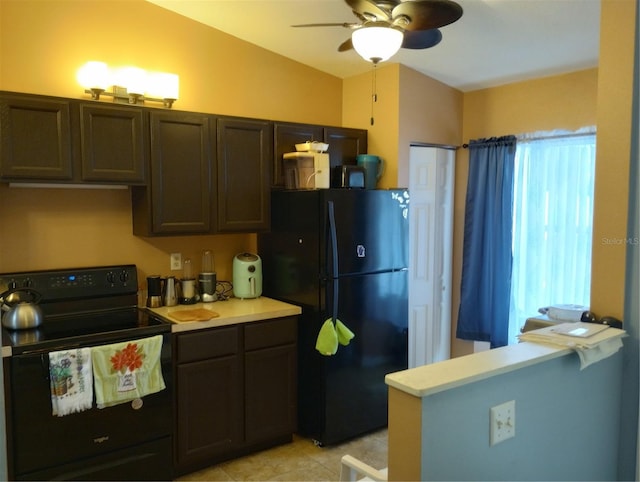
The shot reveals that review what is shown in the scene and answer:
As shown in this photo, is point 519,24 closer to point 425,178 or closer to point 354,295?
point 425,178

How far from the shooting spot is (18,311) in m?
2.62

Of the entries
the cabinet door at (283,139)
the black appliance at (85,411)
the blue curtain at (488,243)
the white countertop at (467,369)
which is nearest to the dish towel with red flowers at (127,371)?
the black appliance at (85,411)

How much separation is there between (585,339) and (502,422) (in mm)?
461

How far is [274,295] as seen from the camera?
359 cm

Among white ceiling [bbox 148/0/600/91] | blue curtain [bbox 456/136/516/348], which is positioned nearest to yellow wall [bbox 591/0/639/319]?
white ceiling [bbox 148/0/600/91]

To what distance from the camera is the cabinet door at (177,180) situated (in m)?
3.00

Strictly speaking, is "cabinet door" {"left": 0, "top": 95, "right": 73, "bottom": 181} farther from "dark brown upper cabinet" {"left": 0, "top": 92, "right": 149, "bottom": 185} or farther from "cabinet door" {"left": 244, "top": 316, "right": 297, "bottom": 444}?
"cabinet door" {"left": 244, "top": 316, "right": 297, "bottom": 444}

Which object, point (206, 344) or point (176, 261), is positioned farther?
point (176, 261)

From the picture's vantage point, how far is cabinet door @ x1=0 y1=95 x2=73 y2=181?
2.55 m

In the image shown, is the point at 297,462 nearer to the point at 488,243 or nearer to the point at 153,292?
the point at 153,292

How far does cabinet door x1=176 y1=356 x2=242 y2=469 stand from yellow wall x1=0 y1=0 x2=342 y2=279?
80 centimetres

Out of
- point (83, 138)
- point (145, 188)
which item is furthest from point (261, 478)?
point (83, 138)

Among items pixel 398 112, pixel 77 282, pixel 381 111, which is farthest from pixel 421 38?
pixel 77 282

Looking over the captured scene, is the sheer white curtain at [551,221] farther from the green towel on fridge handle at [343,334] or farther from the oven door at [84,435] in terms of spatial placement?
the oven door at [84,435]
